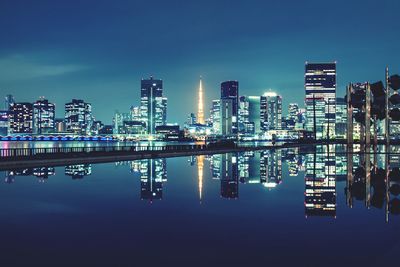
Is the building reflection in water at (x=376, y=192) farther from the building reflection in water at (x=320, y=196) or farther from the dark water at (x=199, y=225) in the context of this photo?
the building reflection in water at (x=320, y=196)

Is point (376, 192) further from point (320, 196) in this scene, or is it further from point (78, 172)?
point (78, 172)

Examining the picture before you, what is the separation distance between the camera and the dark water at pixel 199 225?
8430 mm

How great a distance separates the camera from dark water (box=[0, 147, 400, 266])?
332 inches

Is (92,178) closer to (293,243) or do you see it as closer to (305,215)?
(305,215)

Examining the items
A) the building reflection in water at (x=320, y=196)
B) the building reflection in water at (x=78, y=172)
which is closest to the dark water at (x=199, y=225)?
the building reflection in water at (x=320, y=196)

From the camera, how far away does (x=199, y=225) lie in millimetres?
11469

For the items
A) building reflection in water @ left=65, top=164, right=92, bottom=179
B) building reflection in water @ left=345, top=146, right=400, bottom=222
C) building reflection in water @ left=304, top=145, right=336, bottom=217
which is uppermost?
building reflection in water @ left=345, top=146, right=400, bottom=222

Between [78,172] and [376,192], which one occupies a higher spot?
[376,192]

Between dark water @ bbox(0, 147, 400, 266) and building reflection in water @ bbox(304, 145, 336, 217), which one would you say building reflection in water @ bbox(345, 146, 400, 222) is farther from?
building reflection in water @ bbox(304, 145, 336, 217)

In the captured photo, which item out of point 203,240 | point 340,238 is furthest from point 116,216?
point 340,238

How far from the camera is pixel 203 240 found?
9797 millimetres

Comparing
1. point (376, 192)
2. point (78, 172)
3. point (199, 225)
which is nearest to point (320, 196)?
point (376, 192)

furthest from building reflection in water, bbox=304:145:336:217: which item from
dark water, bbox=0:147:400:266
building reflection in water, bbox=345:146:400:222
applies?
building reflection in water, bbox=345:146:400:222

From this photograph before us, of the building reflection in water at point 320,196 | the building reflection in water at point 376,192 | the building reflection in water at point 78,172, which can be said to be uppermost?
the building reflection in water at point 376,192
